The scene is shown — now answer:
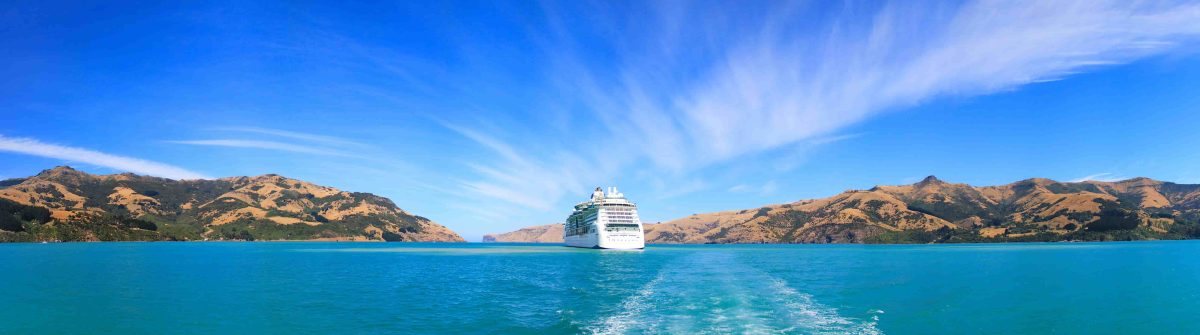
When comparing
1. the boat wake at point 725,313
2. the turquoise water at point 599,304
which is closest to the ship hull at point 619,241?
the turquoise water at point 599,304

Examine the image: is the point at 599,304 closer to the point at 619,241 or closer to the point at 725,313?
the point at 725,313

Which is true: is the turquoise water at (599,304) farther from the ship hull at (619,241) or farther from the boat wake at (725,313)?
the ship hull at (619,241)

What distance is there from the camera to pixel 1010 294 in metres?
52.9

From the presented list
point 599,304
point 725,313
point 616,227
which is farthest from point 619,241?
point 725,313

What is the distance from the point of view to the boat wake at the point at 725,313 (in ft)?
116

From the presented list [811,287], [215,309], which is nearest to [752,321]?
[811,287]

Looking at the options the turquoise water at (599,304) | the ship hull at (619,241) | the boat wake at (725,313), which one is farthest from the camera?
the ship hull at (619,241)

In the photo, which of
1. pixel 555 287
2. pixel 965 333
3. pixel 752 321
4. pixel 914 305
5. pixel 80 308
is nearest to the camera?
pixel 965 333

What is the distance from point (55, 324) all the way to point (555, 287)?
3836 cm

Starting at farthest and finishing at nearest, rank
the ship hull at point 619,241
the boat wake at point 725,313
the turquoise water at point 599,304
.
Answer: the ship hull at point 619,241 → the turquoise water at point 599,304 → the boat wake at point 725,313

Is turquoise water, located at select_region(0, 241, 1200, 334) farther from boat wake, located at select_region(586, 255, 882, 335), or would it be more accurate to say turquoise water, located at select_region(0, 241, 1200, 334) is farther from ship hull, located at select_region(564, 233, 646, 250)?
ship hull, located at select_region(564, 233, 646, 250)

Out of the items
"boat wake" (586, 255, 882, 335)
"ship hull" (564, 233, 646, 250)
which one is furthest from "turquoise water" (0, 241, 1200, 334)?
"ship hull" (564, 233, 646, 250)

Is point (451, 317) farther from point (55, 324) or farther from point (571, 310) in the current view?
point (55, 324)

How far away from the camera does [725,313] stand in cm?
4122
